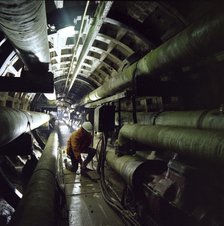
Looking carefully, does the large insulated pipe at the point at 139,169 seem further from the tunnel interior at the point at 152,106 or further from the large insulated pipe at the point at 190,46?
the large insulated pipe at the point at 190,46

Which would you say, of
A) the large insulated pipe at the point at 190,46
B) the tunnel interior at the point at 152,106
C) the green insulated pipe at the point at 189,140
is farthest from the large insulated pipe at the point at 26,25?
the green insulated pipe at the point at 189,140

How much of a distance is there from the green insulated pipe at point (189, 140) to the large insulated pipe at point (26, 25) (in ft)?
5.73

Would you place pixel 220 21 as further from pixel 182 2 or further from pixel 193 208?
pixel 182 2

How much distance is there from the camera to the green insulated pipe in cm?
206

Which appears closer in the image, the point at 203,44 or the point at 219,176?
the point at 203,44

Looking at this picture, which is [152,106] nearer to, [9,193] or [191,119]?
[191,119]

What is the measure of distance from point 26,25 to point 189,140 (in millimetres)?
1836

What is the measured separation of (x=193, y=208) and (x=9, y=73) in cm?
549

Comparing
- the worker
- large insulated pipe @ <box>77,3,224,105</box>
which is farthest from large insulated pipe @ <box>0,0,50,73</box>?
the worker

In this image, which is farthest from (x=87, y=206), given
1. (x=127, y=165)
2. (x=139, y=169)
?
(x=139, y=169)

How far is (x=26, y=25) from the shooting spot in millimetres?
1896

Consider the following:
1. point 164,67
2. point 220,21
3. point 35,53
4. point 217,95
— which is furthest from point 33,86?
point 217,95

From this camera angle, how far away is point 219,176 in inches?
99.0

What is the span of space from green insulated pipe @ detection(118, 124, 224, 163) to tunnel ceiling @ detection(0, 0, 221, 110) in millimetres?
1425
